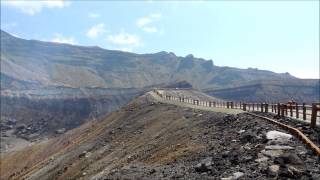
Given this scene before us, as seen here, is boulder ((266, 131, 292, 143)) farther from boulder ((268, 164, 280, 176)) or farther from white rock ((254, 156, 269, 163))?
boulder ((268, 164, 280, 176))

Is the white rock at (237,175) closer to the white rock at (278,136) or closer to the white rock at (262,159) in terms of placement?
the white rock at (262,159)

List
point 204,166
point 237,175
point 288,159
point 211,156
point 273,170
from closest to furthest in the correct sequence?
point 273,170
point 237,175
point 288,159
point 204,166
point 211,156

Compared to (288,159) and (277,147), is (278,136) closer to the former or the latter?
(277,147)

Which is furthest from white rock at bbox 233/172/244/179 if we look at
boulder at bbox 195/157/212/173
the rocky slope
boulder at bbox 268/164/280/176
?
boulder at bbox 195/157/212/173

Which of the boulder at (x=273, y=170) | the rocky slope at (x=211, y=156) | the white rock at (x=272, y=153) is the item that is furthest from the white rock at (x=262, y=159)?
the boulder at (x=273, y=170)

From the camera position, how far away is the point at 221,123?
37875 mm

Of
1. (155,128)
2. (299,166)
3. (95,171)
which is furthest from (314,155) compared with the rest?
(155,128)

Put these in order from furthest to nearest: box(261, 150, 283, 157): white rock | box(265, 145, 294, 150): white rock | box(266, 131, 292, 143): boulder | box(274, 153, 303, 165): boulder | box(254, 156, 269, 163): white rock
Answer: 1. box(266, 131, 292, 143): boulder
2. box(265, 145, 294, 150): white rock
3. box(261, 150, 283, 157): white rock
4. box(254, 156, 269, 163): white rock
5. box(274, 153, 303, 165): boulder

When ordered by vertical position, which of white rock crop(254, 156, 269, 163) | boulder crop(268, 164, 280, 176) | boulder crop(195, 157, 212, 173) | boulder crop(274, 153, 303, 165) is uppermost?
boulder crop(274, 153, 303, 165)

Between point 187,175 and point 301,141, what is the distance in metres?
5.34

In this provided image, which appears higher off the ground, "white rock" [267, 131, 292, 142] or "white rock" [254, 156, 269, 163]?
"white rock" [267, 131, 292, 142]

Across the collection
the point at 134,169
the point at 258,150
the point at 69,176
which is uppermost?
the point at 258,150

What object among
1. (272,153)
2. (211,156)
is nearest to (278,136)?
(211,156)

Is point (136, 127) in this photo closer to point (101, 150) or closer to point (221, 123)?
point (101, 150)
